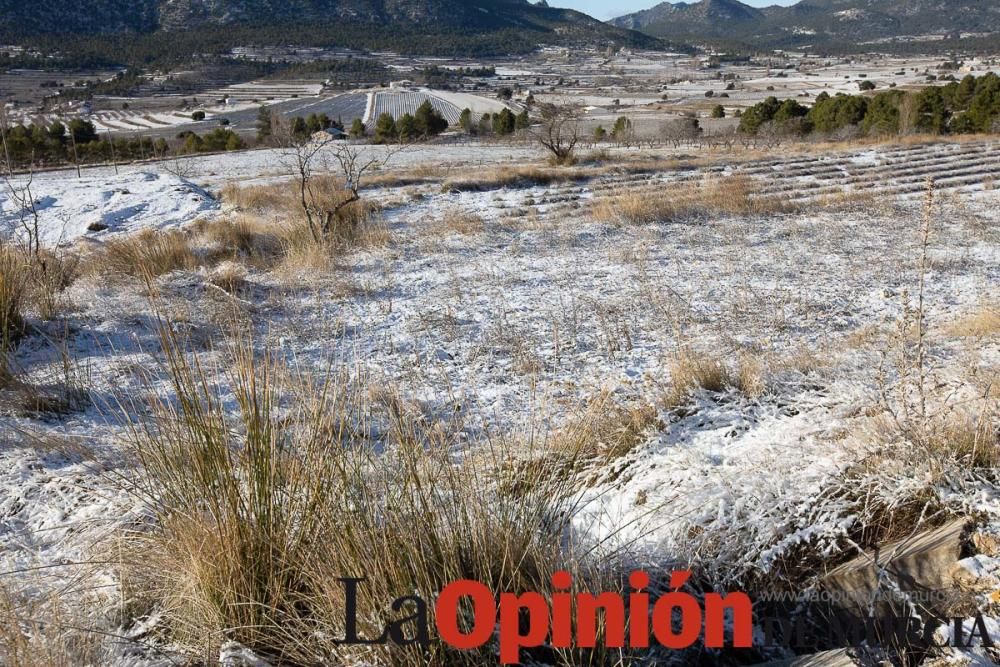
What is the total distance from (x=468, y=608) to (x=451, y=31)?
181 meters

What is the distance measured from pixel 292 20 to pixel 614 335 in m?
174

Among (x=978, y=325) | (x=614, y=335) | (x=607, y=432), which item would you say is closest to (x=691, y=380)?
(x=607, y=432)

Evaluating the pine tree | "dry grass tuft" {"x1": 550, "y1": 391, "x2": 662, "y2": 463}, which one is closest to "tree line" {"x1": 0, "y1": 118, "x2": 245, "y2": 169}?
the pine tree

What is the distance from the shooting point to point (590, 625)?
1.50 meters

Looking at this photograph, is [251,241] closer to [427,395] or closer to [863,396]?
[427,395]

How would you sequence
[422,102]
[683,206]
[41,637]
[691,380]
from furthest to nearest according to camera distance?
1. [422,102]
2. [683,206]
3. [691,380]
4. [41,637]

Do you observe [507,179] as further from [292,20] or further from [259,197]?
[292,20]

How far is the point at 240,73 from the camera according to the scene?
104375mm

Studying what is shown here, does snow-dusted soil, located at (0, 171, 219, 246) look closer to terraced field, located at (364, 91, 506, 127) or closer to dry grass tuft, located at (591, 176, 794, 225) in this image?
dry grass tuft, located at (591, 176, 794, 225)

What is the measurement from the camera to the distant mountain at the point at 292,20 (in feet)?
399

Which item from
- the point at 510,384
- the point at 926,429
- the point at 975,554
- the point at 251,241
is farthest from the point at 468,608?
the point at 251,241

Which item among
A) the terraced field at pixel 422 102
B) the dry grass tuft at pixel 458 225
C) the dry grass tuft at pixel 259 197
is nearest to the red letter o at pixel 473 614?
the dry grass tuft at pixel 458 225

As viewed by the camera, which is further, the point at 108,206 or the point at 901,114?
the point at 901,114

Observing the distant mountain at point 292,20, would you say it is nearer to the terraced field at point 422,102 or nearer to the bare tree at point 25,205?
the terraced field at point 422,102
